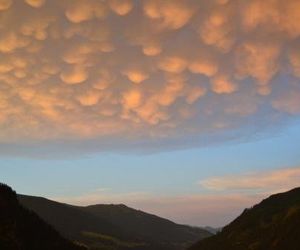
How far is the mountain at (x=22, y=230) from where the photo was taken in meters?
79.0

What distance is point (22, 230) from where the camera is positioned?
88000mm

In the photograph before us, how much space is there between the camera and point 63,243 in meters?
97.8

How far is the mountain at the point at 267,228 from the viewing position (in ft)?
366

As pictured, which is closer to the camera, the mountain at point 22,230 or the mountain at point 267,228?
the mountain at point 22,230

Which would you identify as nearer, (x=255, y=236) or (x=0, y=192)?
(x=0, y=192)

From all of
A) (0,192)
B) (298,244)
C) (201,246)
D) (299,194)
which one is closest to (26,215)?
(0,192)

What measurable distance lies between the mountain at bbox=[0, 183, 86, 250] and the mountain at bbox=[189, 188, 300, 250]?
4760 centimetres

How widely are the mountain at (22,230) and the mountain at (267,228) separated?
47.6 metres

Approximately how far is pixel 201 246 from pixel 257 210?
77.6ft

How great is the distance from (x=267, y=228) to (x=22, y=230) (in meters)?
70.8

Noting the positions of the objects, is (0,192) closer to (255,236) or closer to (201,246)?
(255,236)

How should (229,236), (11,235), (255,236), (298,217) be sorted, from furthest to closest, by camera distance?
(229,236) < (255,236) < (298,217) < (11,235)

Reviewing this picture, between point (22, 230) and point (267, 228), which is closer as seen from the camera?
point (22, 230)

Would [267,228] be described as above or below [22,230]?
above
